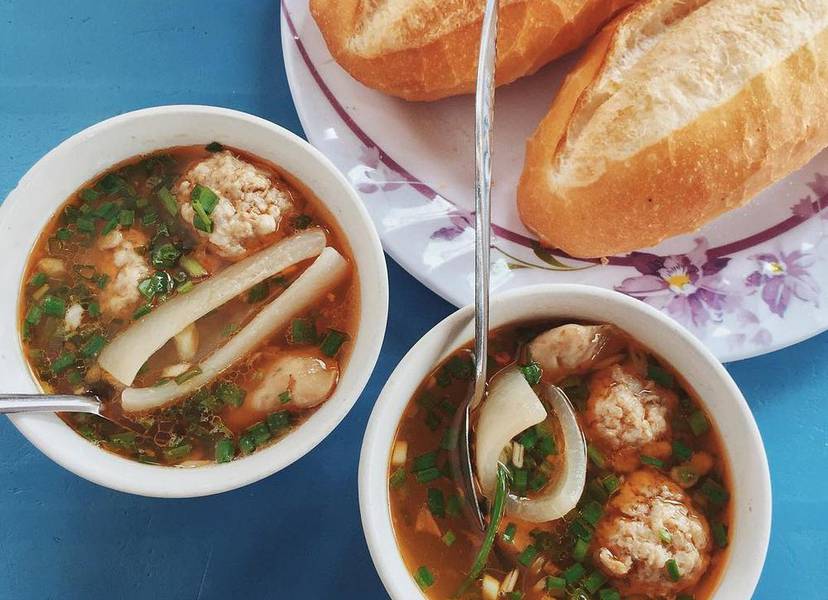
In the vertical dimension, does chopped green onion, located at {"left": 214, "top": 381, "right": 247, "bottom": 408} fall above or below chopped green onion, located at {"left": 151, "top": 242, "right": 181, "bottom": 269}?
below

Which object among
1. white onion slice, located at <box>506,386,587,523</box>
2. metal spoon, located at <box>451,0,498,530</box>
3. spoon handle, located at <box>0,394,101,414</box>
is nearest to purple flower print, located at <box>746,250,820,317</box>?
white onion slice, located at <box>506,386,587,523</box>

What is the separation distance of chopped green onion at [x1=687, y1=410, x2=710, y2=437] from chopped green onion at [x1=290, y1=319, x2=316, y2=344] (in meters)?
0.49

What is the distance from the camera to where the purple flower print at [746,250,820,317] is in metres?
1.20

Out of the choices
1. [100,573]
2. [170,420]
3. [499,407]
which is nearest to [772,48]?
[499,407]

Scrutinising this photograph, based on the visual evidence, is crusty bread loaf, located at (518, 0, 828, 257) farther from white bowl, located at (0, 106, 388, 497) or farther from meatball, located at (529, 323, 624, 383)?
white bowl, located at (0, 106, 388, 497)

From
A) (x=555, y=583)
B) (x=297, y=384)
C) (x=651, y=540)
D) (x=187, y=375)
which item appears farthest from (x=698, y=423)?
(x=187, y=375)

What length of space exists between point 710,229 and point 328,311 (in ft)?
2.11

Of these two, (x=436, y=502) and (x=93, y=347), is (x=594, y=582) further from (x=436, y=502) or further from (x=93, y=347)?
(x=93, y=347)

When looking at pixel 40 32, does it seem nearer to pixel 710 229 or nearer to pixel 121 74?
pixel 121 74

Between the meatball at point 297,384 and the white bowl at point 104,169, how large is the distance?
1.8 inches

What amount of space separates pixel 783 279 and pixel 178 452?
2.98 ft

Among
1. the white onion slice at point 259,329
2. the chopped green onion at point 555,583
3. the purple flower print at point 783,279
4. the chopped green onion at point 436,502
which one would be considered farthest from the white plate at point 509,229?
the chopped green onion at point 555,583

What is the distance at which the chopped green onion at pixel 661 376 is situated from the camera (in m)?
1.00

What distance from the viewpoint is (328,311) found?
1.02 meters
